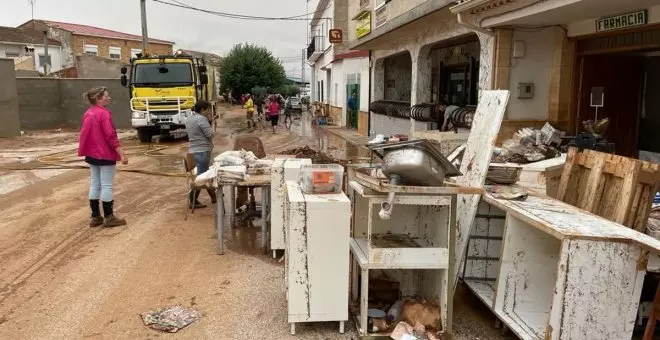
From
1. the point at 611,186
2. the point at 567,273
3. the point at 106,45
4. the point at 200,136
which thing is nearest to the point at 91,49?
the point at 106,45

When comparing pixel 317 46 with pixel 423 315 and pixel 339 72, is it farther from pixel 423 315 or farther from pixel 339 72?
pixel 423 315

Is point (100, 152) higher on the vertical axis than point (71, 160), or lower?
higher

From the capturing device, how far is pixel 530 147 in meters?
6.41

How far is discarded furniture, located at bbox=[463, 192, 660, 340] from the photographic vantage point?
3209 millimetres

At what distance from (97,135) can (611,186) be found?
19.1ft

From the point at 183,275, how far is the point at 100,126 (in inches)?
104

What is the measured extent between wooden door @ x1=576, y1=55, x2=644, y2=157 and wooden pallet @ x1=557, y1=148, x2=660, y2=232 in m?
3.60

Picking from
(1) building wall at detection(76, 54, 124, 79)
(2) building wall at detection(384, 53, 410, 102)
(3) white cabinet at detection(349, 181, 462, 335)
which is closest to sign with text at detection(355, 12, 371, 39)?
(2) building wall at detection(384, 53, 410, 102)

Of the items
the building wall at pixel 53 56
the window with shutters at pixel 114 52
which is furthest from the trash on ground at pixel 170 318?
the window with shutters at pixel 114 52

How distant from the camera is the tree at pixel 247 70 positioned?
5178cm

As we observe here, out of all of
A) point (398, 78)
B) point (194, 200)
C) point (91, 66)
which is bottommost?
point (194, 200)

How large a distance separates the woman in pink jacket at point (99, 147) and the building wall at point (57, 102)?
2018cm

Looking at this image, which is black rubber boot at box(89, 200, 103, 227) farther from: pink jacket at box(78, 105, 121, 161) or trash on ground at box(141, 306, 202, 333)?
trash on ground at box(141, 306, 202, 333)

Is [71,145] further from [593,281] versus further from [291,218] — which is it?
[593,281]
